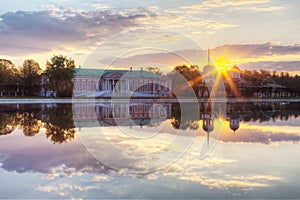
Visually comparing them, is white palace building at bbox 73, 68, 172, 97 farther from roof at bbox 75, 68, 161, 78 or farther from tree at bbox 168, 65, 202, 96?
tree at bbox 168, 65, 202, 96

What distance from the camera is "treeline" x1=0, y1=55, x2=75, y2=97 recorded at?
6303cm

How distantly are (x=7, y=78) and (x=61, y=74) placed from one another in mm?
11629

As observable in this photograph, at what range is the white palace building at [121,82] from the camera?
240 ft

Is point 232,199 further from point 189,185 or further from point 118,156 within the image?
point 118,156

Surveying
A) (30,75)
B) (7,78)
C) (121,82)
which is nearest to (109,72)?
(121,82)

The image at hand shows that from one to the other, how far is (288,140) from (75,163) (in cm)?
827

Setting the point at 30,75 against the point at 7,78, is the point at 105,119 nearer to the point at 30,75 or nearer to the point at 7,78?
the point at 7,78

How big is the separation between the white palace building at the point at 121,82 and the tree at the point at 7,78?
1141 centimetres

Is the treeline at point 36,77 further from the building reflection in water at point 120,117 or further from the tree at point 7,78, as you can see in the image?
the building reflection in water at point 120,117

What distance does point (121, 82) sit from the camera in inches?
3029

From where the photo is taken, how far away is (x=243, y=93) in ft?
252

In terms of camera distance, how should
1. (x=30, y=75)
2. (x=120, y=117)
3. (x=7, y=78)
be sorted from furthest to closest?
(x=30, y=75)
(x=7, y=78)
(x=120, y=117)

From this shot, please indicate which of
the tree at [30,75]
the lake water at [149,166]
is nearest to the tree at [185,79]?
the tree at [30,75]

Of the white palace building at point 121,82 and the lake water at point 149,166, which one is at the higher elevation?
the white palace building at point 121,82
